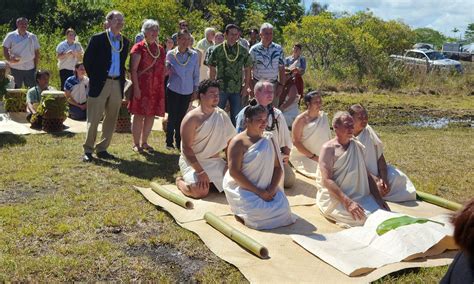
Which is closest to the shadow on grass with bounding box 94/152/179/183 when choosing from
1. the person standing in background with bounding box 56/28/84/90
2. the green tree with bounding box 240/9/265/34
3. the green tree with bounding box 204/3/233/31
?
the person standing in background with bounding box 56/28/84/90

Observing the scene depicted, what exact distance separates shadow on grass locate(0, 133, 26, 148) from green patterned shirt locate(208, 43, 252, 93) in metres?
3.07

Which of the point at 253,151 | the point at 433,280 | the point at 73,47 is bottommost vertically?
the point at 433,280

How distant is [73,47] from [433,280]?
8996 millimetres

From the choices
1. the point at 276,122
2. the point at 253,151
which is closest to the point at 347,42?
the point at 276,122

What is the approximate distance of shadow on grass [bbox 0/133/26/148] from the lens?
8.19 m

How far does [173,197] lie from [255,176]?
919mm

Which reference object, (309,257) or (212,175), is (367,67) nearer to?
(212,175)

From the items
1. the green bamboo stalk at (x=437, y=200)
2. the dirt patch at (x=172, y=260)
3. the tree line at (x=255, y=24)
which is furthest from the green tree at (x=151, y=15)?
the dirt patch at (x=172, y=260)

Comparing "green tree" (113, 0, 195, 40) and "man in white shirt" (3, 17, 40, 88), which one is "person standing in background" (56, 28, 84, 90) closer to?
"man in white shirt" (3, 17, 40, 88)

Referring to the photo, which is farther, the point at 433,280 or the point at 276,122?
the point at 276,122

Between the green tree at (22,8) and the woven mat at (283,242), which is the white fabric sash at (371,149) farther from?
the green tree at (22,8)

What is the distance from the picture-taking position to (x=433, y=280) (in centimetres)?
411

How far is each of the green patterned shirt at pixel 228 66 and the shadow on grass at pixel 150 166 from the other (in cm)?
125

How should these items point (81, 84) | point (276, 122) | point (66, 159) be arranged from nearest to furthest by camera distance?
point (276, 122)
point (66, 159)
point (81, 84)
